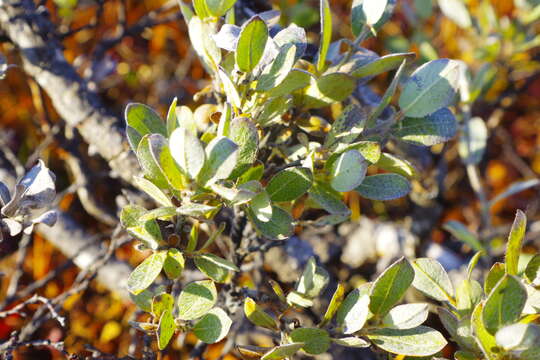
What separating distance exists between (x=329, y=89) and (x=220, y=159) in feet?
0.62

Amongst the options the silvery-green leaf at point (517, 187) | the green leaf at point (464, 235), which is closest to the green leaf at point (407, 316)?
the green leaf at point (464, 235)

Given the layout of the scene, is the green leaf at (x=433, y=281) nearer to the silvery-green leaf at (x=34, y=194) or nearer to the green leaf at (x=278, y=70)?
the green leaf at (x=278, y=70)

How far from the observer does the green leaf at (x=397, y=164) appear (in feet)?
1.61

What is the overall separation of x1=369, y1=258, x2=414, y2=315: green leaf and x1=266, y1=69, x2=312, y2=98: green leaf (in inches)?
8.0

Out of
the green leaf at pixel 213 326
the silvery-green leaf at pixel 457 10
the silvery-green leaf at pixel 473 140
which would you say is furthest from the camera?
Result: the silvery-green leaf at pixel 457 10

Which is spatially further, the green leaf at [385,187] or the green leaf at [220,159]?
the green leaf at [385,187]

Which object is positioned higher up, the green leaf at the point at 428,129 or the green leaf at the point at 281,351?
the green leaf at the point at 428,129

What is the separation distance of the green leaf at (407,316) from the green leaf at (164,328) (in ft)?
0.73

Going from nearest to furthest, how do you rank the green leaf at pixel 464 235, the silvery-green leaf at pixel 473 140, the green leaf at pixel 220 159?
the green leaf at pixel 220 159 → the green leaf at pixel 464 235 → the silvery-green leaf at pixel 473 140

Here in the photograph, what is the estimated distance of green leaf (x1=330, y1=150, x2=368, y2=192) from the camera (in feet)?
1.34

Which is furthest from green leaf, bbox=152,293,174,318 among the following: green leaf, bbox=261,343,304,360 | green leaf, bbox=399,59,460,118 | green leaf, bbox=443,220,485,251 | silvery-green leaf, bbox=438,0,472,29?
silvery-green leaf, bbox=438,0,472,29

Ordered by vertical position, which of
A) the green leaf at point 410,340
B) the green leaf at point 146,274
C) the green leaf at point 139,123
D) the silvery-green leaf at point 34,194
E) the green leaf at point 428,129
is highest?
the green leaf at point 139,123

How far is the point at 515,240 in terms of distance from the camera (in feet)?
1.42

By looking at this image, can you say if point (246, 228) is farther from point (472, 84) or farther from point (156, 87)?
point (156, 87)
